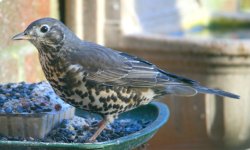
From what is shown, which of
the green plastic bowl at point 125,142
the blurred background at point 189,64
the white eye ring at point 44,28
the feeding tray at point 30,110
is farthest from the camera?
the blurred background at point 189,64

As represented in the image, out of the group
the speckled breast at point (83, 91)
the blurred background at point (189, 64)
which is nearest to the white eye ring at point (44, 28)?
the speckled breast at point (83, 91)

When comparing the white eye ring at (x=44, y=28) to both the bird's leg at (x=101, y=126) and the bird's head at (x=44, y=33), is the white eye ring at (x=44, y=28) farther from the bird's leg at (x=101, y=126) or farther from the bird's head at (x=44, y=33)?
the bird's leg at (x=101, y=126)

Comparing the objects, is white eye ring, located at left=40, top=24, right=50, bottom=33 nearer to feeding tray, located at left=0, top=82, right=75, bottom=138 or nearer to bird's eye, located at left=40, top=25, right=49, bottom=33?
bird's eye, located at left=40, top=25, right=49, bottom=33

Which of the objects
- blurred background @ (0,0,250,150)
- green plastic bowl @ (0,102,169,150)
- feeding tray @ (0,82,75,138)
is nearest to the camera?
green plastic bowl @ (0,102,169,150)

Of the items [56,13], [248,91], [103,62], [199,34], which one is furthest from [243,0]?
[103,62]

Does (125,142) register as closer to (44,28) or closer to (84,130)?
(84,130)

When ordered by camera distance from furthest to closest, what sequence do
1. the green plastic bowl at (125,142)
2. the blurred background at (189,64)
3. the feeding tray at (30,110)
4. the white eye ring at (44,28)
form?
1. the blurred background at (189,64)
2. the white eye ring at (44,28)
3. the feeding tray at (30,110)
4. the green plastic bowl at (125,142)

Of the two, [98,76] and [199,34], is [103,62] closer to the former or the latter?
[98,76]

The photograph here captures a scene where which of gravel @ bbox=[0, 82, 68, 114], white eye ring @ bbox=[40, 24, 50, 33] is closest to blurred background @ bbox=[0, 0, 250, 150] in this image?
gravel @ bbox=[0, 82, 68, 114]
